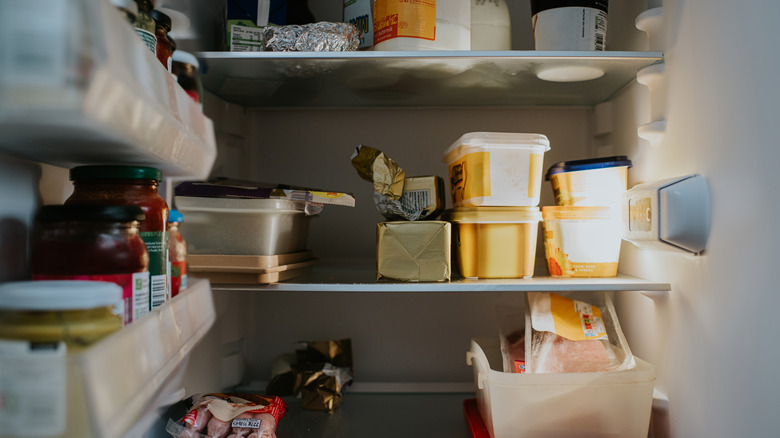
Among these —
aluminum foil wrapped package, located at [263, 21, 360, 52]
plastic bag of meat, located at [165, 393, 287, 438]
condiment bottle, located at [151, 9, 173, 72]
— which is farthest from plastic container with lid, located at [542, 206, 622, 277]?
condiment bottle, located at [151, 9, 173, 72]

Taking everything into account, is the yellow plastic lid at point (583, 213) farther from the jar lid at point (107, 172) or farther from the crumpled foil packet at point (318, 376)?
the jar lid at point (107, 172)

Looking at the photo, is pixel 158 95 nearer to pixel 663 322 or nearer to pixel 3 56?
pixel 3 56

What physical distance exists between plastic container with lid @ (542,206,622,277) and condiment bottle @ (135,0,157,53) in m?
0.89

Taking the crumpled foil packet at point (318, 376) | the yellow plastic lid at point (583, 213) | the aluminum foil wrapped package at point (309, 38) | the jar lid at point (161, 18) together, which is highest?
the aluminum foil wrapped package at point (309, 38)

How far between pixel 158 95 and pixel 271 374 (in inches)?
49.3

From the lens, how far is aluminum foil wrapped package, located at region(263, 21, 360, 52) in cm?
122

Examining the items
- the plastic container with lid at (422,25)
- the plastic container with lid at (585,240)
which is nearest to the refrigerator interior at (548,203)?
the plastic container with lid at (585,240)

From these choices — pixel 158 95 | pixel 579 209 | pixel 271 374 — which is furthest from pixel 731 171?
pixel 271 374

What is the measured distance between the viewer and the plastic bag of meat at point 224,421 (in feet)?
3.50

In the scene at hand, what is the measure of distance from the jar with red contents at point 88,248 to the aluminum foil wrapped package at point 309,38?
76cm

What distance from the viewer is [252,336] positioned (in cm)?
164

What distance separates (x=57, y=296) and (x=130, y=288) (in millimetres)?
155

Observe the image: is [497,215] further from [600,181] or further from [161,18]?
[161,18]

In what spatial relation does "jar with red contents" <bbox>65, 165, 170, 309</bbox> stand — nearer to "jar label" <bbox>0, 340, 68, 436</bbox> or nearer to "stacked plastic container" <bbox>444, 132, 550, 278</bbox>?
"jar label" <bbox>0, 340, 68, 436</bbox>
